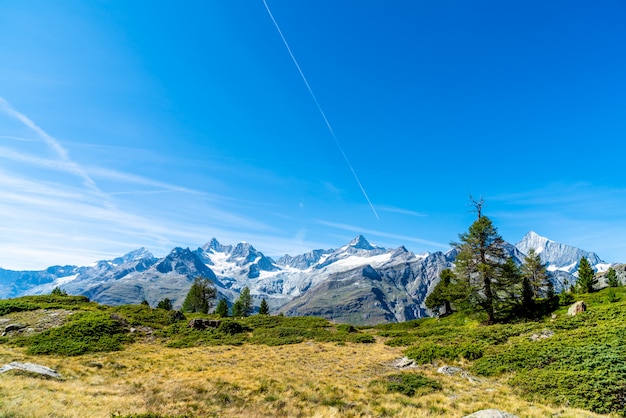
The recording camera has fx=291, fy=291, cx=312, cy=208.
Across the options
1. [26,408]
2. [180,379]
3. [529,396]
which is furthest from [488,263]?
[26,408]

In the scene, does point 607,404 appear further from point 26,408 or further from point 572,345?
point 26,408

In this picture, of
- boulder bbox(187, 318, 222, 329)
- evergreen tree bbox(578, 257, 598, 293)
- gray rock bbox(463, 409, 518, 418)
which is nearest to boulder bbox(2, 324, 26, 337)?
boulder bbox(187, 318, 222, 329)

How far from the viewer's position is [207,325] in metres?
43.0

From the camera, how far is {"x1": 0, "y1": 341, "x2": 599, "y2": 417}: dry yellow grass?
40.3 ft

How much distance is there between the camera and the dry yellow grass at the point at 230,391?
12289 mm

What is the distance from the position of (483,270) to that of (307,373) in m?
26.9

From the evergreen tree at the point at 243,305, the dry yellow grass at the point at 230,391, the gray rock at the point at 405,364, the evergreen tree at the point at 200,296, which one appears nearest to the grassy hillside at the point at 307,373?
the dry yellow grass at the point at 230,391

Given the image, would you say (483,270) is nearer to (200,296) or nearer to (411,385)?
(411,385)

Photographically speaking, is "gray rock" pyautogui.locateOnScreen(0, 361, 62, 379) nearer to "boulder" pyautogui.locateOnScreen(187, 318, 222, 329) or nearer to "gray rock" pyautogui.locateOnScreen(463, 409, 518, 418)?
"gray rock" pyautogui.locateOnScreen(463, 409, 518, 418)

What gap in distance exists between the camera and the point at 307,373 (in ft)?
70.5

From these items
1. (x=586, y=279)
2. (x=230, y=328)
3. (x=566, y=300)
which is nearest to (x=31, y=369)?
(x=230, y=328)

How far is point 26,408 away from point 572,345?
29.2 m

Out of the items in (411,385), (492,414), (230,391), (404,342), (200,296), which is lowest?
(404,342)

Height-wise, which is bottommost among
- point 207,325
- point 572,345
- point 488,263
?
point 207,325
